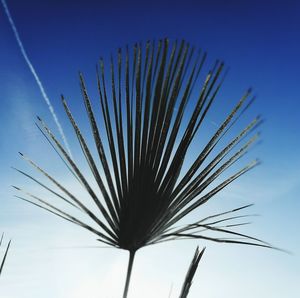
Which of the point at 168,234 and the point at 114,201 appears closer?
the point at 168,234

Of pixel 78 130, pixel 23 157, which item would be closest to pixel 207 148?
pixel 78 130

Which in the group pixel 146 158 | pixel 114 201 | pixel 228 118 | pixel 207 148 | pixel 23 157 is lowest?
pixel 114 201

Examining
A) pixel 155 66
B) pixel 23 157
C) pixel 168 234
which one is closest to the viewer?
pixel 168 234

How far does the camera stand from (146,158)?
2035 mm

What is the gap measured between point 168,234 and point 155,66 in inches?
41.0

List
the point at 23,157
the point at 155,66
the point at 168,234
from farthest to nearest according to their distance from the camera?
1. the point at 155,66
2. the point at 23,157
3. the point at 168,234

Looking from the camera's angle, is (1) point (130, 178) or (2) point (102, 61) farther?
(2) point (102, 61)

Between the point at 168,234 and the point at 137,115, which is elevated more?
the point at 137,115

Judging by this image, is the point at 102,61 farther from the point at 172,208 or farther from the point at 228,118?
the point at 172,208

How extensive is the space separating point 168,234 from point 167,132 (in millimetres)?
596

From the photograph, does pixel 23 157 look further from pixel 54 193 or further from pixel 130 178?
pixel 130 178

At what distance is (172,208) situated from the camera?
203 cm

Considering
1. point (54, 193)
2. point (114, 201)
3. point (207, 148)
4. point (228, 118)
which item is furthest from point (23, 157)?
point (228, 118)

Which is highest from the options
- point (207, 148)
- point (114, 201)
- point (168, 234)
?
point (207, 148)
